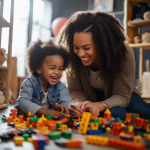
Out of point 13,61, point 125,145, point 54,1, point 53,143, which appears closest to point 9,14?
point 13,61

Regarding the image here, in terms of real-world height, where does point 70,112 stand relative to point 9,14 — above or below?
below

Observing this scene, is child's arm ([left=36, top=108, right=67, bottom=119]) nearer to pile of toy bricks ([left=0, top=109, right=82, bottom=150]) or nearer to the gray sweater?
pile of toy bricks ([left=0, top=109, right=82, bottom=150])

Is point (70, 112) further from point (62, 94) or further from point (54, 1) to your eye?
point (54, 1)

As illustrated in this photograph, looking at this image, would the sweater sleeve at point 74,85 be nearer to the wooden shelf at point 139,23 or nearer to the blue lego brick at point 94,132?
the blue lego brick at point 94,132

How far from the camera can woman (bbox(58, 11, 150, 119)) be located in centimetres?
126

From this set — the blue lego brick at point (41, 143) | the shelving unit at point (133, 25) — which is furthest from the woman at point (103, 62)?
the shelving unit at point (133, 25)

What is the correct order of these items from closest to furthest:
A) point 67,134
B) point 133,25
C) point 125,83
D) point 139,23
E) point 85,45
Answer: point 67,134
point 85,45
point 125,83
point 139,23
point 133,25

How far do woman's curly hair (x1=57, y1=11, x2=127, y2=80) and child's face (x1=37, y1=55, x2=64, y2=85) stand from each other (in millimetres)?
243

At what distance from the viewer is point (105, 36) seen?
128 centimetres

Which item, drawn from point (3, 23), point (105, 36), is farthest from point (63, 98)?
point (3, 23)

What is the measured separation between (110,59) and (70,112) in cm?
48

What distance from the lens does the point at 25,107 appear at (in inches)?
45.8

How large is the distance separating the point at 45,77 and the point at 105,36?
50 cm

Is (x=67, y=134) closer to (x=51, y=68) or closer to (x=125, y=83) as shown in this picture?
(x=51, y=68)
